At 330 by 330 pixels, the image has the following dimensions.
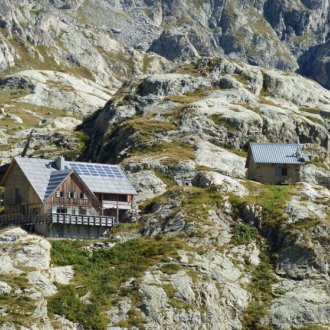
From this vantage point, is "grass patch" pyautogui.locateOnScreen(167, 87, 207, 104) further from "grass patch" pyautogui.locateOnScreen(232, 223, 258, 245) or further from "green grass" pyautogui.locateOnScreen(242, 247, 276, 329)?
"green grass" pyautogui.locateOnScreen(242, 247, 276, 329)

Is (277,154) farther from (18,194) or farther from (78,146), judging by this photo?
(78,146)

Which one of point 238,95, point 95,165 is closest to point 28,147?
point 238,95

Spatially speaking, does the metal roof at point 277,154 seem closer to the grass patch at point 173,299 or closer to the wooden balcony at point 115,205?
the wooden balcony at point 115,205

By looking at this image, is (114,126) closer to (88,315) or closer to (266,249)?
(266,249)

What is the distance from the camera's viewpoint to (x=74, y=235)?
110125mm

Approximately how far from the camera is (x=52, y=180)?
378 ft

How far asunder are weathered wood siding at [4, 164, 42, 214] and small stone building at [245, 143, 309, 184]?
35506 mm

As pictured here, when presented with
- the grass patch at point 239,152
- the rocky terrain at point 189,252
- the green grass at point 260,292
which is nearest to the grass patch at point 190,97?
the rocky terrain at point 189,252

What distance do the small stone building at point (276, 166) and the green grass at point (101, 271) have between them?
3022 centimetres

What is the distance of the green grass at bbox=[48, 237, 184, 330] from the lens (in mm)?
91625

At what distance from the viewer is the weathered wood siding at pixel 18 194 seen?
114 meters

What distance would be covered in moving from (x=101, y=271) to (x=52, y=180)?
19700mm

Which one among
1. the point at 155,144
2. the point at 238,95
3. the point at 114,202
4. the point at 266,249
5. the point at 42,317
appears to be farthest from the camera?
the point at 238,95

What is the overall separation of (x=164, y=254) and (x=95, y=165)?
24.0 metres
